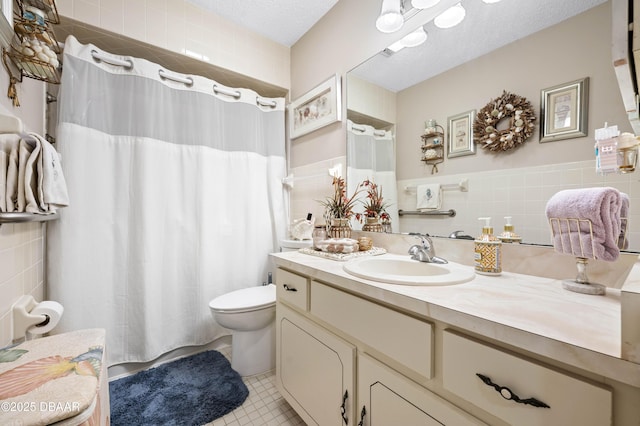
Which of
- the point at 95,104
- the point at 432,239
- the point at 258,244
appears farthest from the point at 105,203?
the point at 432,239

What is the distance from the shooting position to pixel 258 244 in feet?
6.74

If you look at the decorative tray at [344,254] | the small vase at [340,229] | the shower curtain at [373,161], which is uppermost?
the shower curtain at [373,161]

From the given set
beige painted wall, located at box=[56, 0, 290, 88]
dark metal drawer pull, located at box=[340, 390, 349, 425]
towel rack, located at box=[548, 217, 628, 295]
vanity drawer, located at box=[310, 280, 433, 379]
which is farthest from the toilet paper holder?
towel rack, located at box=[548, 217, 628, 295]

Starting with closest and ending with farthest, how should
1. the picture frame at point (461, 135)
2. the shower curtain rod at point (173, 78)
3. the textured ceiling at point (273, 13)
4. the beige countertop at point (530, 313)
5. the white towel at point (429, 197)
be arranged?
the beige countertop at point (530, 313) < the picture frame at point (461, 135) < the white towel at point (429, 197) < the shower curtain rod at point (173, 78) < the textured ceiling at point (273, 13)

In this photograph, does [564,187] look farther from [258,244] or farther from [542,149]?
[258,244]

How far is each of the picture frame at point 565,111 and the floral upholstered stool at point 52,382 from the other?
5.01ft

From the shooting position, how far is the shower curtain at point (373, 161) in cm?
138

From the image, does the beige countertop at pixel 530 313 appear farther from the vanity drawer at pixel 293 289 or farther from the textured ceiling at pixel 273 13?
the textured ceiling at pixel 273 13

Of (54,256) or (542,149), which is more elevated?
(542,149)

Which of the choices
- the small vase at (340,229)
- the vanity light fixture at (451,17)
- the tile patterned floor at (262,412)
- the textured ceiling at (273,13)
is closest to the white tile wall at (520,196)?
the small vase at (340,229)

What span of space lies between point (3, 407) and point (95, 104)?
1.55m

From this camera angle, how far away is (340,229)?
1.47 meters

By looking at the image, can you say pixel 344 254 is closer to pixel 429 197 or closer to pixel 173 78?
pixel 429 197

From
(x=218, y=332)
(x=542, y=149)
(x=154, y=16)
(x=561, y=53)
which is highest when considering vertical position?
(x=154, y=16)
